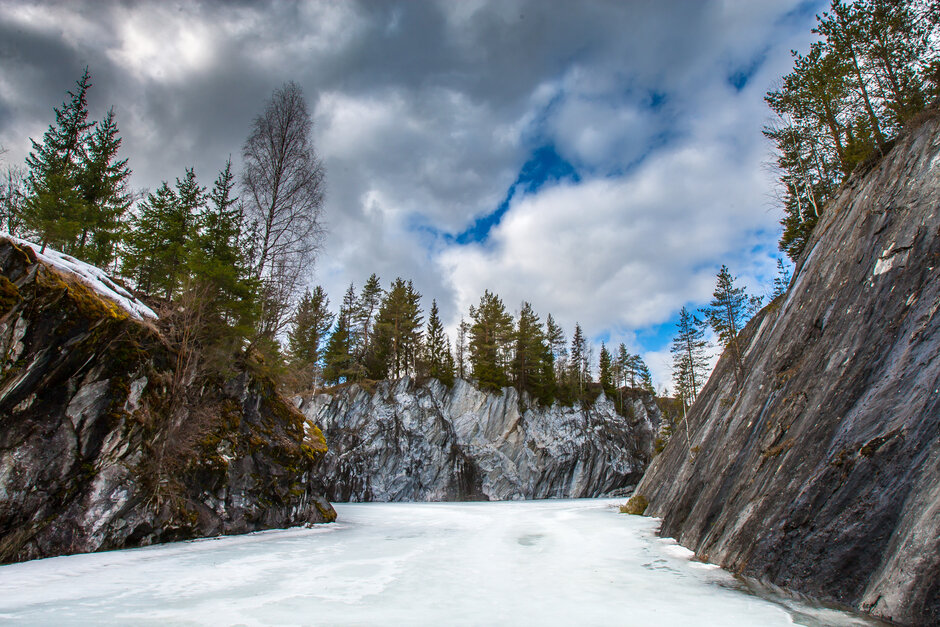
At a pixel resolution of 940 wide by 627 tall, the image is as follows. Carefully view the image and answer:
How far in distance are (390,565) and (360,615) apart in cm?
311

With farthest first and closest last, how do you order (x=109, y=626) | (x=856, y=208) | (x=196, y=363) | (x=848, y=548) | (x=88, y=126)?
(x=88, y=126)
(x=196, y=363)
(x=856, y=208)
(x=848, y=548)
(x=109, y=626)

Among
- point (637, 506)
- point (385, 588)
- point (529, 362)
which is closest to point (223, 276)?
point (385, 588)

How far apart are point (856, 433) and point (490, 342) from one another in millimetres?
37214

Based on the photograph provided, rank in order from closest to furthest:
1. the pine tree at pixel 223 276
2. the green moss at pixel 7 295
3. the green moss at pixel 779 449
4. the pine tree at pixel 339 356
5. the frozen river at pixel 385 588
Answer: the frozen river at pixel 385 588
the green moss at pixel 779 449
the green moss at pixel 7 295
the pine tree at pixel 223 276
the pine tree at pixel 339 356

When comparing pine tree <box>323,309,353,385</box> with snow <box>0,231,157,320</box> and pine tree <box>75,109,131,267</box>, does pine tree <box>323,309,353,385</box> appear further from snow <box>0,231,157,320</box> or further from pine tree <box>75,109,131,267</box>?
snow <box>0,231,157,320</box>

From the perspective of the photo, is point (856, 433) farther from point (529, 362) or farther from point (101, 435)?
point (529, 362)

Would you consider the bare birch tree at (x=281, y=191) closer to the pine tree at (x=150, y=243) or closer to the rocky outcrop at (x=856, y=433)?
the pine tree at (x=150, y=243)

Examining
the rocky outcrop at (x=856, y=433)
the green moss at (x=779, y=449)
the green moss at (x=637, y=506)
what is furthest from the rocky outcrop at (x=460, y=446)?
the green moss at (x=779, y=449)

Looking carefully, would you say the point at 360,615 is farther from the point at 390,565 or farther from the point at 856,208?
the point at 856,208

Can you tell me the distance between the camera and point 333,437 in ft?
115

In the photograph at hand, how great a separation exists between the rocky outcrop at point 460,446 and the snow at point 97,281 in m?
26.0

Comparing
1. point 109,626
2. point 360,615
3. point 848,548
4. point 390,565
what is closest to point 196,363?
point 390,565

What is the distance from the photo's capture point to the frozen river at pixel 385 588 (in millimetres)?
4023

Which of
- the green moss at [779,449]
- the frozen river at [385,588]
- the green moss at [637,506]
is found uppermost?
the green moss at [779,449]
